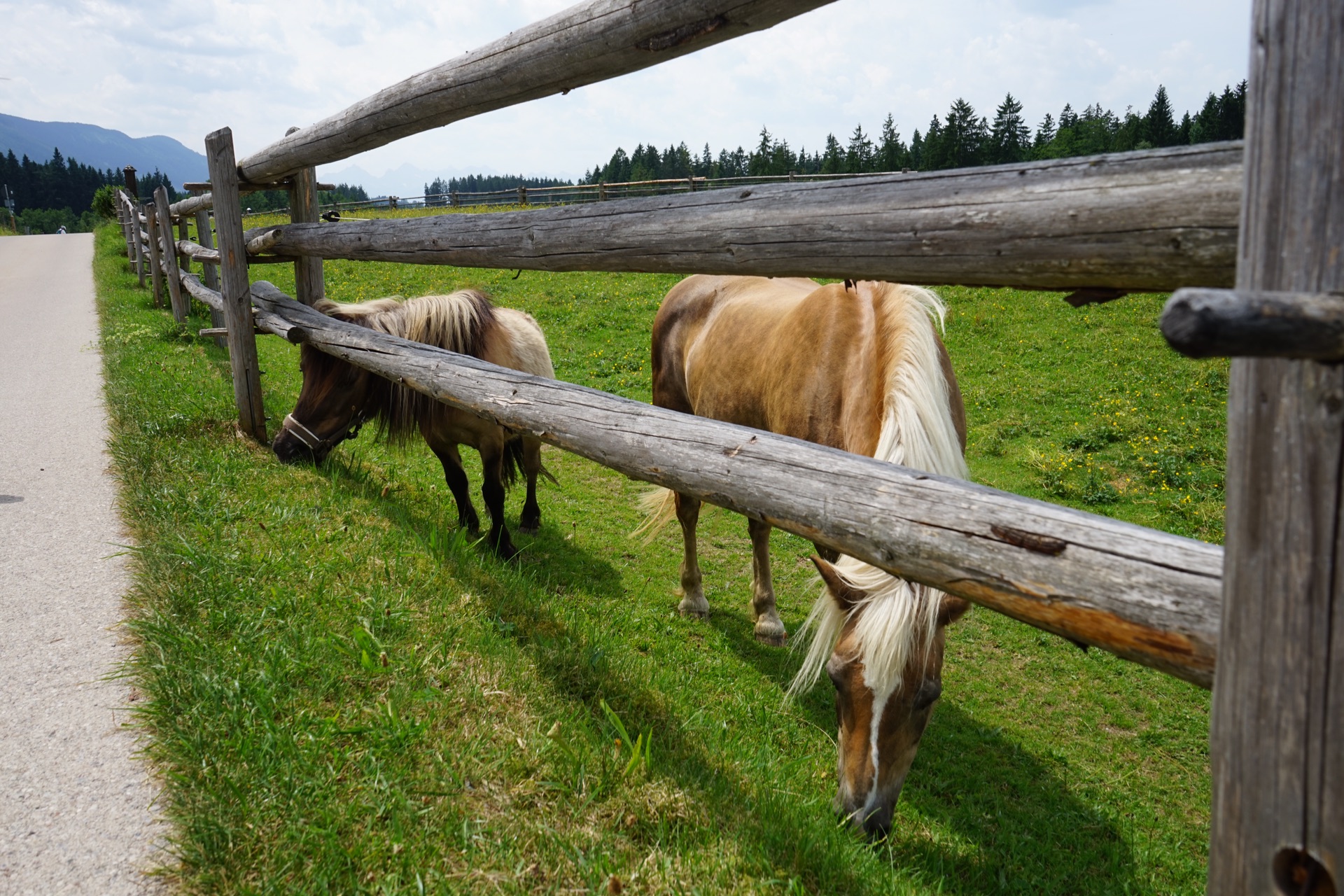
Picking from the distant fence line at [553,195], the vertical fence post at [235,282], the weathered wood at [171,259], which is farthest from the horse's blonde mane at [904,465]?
the distant fence line at [553,195]

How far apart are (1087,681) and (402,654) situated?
3.68 meters

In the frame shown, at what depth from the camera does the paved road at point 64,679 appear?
1859 mm

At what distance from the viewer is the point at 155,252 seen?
12859mm

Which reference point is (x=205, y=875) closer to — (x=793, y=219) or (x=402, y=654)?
(x=402, y=654)

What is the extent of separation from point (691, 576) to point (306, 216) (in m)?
3.57

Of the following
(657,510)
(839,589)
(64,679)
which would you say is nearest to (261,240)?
(657,510)

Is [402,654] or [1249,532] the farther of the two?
[402,654]

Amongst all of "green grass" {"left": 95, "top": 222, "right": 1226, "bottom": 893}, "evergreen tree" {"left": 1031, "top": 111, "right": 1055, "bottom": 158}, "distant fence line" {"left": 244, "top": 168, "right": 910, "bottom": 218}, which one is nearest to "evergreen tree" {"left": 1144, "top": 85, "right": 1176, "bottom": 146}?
"evergreen tree" {"left": 1031, "top": 111, "right": 1055, "bottom": 158}

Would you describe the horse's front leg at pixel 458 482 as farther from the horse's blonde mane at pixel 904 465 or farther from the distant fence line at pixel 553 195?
the distant fence line at pixel 553 195

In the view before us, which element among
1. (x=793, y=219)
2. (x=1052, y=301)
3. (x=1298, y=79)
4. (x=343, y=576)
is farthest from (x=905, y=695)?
(x=1052, y=301)

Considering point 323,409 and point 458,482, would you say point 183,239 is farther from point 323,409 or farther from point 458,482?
point 458,482

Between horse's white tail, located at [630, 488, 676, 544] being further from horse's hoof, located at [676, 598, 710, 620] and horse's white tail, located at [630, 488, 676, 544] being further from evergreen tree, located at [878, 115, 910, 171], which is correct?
evergreen tree, located at [878, 115, 910, 171]

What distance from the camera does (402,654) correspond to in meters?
2.71

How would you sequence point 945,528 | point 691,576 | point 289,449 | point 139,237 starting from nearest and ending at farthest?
point 945,528 < point 289,449 < point 691,576 < point 139,237
